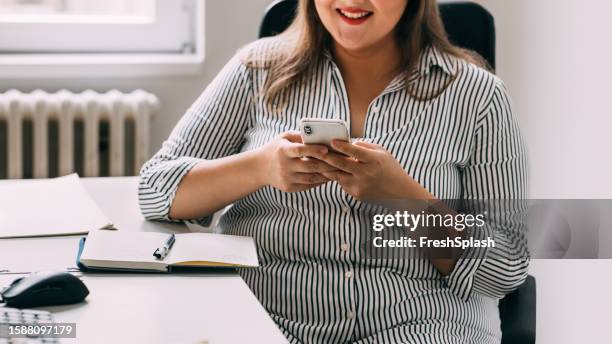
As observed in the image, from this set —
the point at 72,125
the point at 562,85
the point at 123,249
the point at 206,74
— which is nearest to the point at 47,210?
the point at 123,249

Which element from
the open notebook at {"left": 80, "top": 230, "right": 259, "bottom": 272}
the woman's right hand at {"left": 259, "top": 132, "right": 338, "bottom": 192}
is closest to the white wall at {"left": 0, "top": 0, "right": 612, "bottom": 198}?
the woman's right hand at {"left": 259, "top": 132, "right": 338, "bottom": 192}

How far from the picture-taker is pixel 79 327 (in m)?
1.05

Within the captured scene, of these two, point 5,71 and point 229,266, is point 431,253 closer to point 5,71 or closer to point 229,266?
point 229,266

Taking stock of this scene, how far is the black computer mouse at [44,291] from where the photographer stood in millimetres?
1098

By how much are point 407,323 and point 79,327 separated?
0.58m

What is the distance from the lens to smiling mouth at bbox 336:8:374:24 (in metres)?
1.52

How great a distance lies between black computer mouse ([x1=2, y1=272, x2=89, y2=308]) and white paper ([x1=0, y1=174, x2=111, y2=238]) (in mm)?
308

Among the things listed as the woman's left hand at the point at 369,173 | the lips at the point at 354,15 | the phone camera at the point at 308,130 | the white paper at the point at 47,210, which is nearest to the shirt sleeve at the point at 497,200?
the woman's left hand at the point at 369,173

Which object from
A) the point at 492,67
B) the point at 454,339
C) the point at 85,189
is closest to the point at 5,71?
the point at 85,189

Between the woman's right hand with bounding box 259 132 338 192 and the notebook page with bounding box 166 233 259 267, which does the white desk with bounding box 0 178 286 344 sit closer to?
the notebook page with bounding box 166 233 259 267

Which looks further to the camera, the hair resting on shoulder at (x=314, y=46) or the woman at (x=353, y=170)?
the hair resting on shoulder at (x=314, y=46)

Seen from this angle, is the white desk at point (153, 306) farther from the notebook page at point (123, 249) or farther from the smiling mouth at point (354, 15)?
the smiling mouth at point (354, 15)

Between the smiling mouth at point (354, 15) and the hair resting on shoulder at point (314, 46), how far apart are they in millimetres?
94

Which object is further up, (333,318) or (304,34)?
(304,34)
